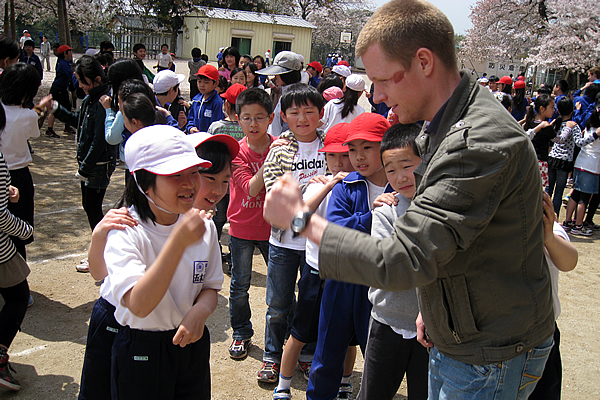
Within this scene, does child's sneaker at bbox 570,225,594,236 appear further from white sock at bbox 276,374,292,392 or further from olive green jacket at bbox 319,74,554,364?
olive green jacket at bbox 319,74,554,364

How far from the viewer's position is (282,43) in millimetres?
41125

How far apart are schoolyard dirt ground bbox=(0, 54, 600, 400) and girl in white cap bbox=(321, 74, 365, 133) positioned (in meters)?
A: 2.20

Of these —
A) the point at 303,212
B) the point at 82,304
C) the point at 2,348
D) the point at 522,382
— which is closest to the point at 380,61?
the point at 303,212

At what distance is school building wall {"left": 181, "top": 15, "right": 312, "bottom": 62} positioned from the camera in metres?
37.3

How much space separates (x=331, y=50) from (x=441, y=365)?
49408 mm

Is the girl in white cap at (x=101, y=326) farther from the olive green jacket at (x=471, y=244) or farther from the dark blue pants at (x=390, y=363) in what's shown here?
the dark blue pants at (x=390, y=363)

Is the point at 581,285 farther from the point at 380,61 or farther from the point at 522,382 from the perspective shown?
the point at 380,61

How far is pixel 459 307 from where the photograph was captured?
1504 mm

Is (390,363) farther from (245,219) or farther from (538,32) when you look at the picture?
(538,32)

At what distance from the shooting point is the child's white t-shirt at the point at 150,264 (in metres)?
1.84

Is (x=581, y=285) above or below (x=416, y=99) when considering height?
below

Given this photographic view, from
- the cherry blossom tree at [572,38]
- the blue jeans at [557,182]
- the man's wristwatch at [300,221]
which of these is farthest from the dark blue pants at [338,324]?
the cherry blossom tree at [572,38]

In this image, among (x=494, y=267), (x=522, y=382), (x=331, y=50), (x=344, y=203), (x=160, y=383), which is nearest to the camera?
(x=494, y=267)

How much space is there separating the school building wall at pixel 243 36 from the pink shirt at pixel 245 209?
34.4 meters
